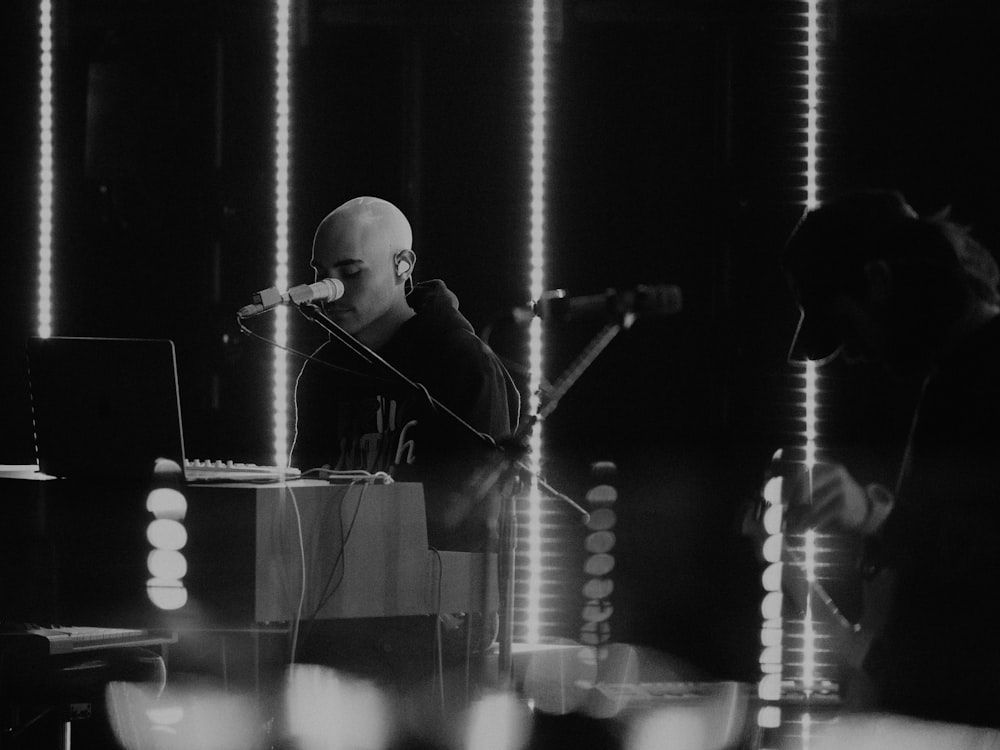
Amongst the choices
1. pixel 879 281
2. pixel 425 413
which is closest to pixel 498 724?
pixel 425 413

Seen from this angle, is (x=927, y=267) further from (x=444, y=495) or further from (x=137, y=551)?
(x=137, y=551)

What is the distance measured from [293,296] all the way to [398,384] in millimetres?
415

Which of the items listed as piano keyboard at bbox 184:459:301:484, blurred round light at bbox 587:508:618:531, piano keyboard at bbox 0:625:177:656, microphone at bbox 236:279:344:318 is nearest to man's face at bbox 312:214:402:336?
microphone at bbox 236:279:344:318

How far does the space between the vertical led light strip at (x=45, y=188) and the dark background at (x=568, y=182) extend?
1.2 inches

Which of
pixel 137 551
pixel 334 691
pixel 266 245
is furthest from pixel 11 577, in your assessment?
pixel 266 245

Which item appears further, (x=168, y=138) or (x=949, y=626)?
(x=168, y=138)

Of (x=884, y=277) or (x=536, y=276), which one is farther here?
(x=536, y=276)

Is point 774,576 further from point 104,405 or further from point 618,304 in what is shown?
point 104,405

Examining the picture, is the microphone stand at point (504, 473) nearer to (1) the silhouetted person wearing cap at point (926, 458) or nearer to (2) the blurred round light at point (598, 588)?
(1) the silhouetted person wearing cap at point (926, 458)

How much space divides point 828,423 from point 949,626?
223 cm

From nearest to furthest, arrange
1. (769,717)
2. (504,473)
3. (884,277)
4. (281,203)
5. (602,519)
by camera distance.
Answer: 1. (884,277)
2. (504,473)
3. (769,717)
4. (602,519)
5. (281,203)

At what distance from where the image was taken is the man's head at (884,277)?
188cm

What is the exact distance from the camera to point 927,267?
1.91m

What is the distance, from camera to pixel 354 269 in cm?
309
